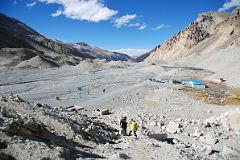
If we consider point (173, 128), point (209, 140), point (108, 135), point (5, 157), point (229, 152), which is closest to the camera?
point (5, 157)

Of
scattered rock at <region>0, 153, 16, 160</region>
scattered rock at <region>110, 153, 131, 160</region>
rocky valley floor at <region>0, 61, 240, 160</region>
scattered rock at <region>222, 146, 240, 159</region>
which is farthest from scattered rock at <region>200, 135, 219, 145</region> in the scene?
scattered rock at <region>0, 153, 16, 160</region>

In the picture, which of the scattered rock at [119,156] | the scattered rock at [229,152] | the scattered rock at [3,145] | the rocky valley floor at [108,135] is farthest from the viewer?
the scattered rock at [229,152]

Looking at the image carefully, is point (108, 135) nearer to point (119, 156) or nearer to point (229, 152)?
point (119, 156)

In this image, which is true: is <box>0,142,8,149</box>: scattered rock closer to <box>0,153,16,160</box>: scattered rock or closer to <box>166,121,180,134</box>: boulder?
<box>0,153,16,160</box>: scattered rock

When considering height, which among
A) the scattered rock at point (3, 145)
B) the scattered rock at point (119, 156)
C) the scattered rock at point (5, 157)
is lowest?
the scattered rock at point (119, 156)

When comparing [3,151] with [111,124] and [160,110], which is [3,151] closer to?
[111,124]

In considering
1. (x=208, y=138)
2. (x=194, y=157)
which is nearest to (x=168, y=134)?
(x=208, y=138)

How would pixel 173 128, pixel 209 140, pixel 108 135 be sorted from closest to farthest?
pixel 108 135 → pixel 209 140 → pixel 173 128

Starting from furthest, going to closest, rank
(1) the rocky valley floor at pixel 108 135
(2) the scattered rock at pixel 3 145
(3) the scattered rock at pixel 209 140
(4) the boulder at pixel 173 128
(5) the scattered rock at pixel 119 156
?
(4) the boulder at pixel 173 128 < (3) the scattered rock at pixel 209 140 < (5) the scattered rock at pixel 119 156 < (1) the rocky valley floor at pixel 108 135 < (2) the scattered rock at pixel 3 145

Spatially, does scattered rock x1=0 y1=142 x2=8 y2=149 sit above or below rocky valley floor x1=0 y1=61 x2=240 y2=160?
above

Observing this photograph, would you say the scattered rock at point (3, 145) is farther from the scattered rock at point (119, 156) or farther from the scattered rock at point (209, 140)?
the scattered rock at point (209, 140)

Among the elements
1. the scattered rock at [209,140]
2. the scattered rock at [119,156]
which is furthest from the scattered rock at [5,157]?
the scattered rock at [209,140]

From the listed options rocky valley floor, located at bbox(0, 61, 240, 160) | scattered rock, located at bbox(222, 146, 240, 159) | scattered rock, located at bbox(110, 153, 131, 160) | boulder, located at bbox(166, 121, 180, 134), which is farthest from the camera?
boulder, located at bbox(166, 121, 180, 134)

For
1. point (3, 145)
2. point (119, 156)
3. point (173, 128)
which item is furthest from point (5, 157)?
point (173, 128)
